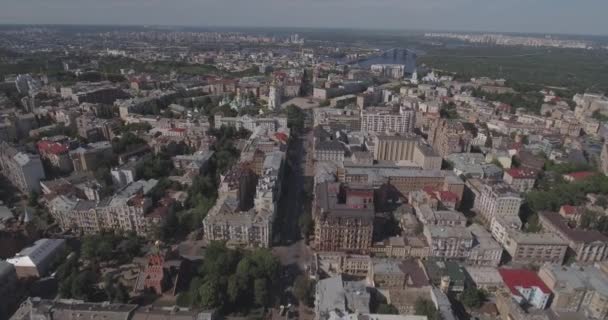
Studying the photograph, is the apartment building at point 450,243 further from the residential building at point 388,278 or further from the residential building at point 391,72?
the residential building at point 391,72

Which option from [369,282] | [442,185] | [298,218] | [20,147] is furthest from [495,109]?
[20,147]

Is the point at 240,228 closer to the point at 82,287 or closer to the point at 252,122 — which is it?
the point at 82,287

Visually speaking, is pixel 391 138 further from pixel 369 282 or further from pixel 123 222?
pixel 123 222

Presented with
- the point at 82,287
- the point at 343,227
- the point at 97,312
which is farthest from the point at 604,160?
the point at 82,287

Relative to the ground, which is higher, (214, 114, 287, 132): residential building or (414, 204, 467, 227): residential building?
(214, 114, 287, 132): residential building

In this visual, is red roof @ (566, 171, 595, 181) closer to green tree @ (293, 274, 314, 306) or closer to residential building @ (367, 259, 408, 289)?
residential building @ (367, 259, 408, 289)

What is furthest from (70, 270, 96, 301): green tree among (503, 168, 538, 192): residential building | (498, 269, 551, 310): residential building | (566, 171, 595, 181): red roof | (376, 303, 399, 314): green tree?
(566, 171, 595, 181): red roof
